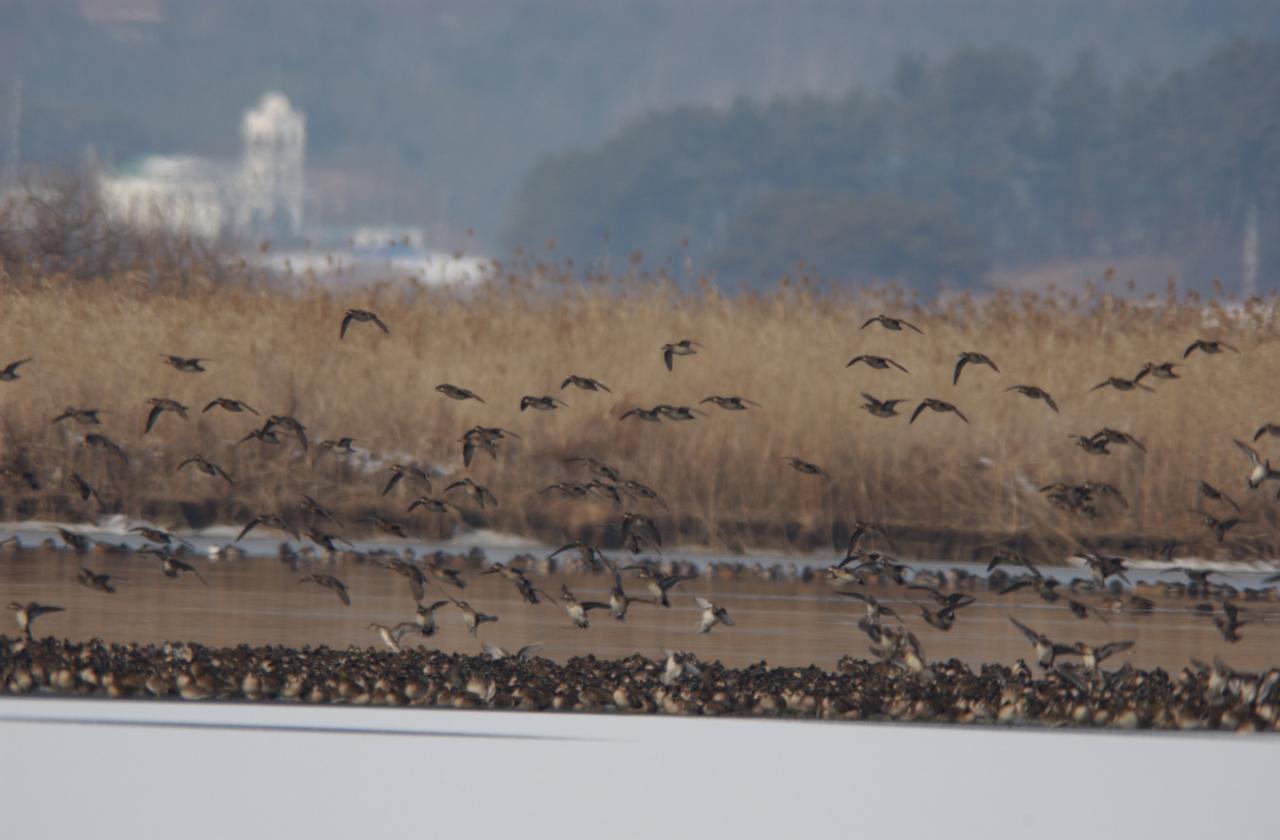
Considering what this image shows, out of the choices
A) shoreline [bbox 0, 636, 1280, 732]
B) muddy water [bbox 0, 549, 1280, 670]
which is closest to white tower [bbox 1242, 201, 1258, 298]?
muddy water [bbox 0, 549, 1280, 670]

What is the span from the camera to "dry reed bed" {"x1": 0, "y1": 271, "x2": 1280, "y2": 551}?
45.6ft

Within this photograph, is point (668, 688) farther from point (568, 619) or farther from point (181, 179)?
point (181, 179)

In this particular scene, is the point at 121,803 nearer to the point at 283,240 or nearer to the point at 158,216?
the point at 158,216

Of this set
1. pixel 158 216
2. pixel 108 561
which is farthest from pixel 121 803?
pixel 158 216

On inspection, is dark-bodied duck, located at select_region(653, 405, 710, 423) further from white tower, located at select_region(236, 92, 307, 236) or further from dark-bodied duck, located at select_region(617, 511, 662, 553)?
white tower, located at select_region(236, 92, 307, 236)

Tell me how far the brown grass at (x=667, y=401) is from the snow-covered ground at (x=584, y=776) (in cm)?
709

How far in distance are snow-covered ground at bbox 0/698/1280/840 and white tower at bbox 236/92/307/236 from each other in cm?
3907

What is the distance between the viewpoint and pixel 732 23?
55.5 metres

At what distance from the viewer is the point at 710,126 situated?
172 feet

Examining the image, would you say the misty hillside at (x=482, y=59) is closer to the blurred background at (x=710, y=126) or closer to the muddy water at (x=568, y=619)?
the blurred background at (x=710, y=126)

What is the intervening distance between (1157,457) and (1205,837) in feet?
28.8

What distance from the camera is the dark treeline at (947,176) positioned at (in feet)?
159

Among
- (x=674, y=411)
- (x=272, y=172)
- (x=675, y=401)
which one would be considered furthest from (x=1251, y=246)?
(x=674, y=411)

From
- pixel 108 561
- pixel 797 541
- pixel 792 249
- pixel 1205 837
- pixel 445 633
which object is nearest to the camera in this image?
pixel 1205 837
